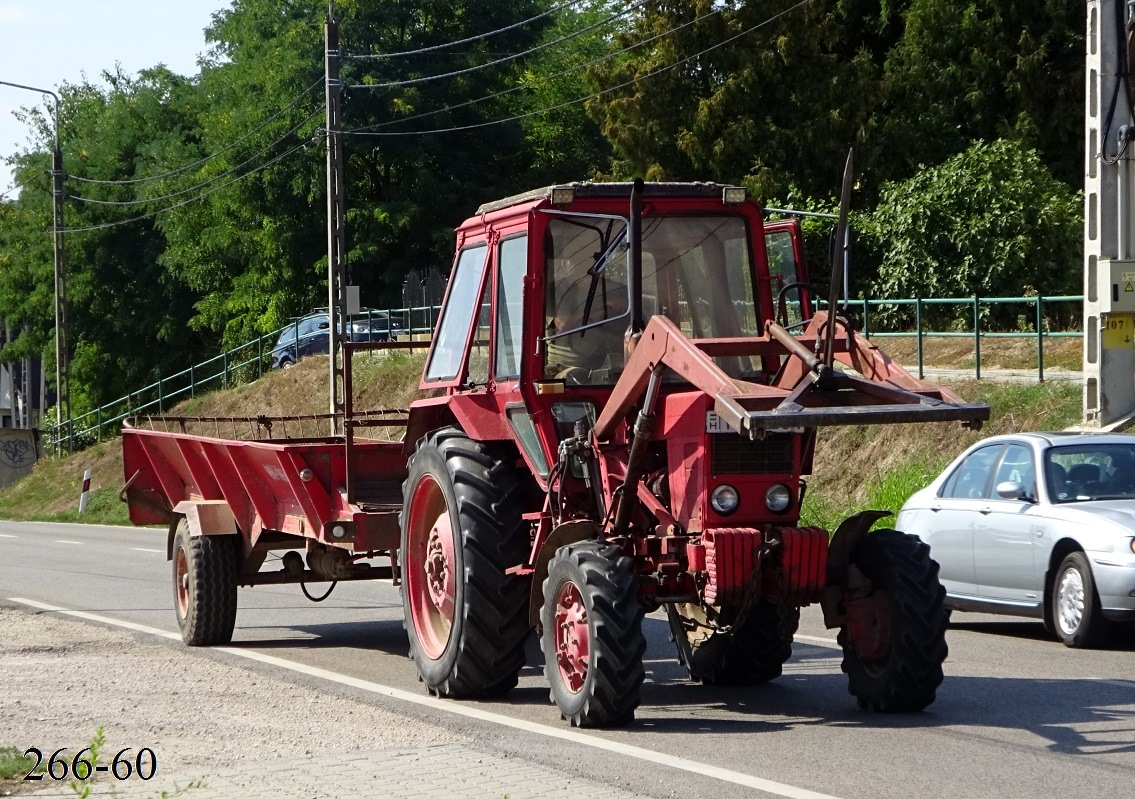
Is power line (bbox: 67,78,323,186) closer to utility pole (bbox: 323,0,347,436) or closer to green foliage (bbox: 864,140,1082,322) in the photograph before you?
utility pole (bbox: 323,0,347,436)

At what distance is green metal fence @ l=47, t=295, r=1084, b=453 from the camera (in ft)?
74.8

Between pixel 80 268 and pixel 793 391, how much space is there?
5709cm

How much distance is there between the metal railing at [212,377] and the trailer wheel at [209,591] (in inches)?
1076

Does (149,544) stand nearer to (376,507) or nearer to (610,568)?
(376,507)

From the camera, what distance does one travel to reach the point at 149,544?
26.0 m

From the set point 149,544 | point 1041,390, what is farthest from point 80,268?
point 1041,390

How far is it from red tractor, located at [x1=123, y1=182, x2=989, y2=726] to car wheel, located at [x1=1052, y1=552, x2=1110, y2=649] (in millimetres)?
2666

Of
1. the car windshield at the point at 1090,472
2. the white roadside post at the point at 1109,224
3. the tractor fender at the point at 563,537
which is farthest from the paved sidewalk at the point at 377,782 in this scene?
the white roadside post at the point at 1109,224

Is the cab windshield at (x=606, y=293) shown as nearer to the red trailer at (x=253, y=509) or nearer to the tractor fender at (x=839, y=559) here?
the tractor fender at (x=839, y=559)

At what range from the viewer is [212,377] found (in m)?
47.8

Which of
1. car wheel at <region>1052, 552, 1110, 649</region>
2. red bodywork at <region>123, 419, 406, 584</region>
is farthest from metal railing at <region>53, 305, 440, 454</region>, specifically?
car wheel at <region>1052, 552, 1110, 649</region>

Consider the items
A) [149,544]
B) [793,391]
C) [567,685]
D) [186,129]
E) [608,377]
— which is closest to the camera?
[793,391]

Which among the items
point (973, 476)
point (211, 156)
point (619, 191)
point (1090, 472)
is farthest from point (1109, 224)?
point (211, 156)

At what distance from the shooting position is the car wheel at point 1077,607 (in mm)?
11062
